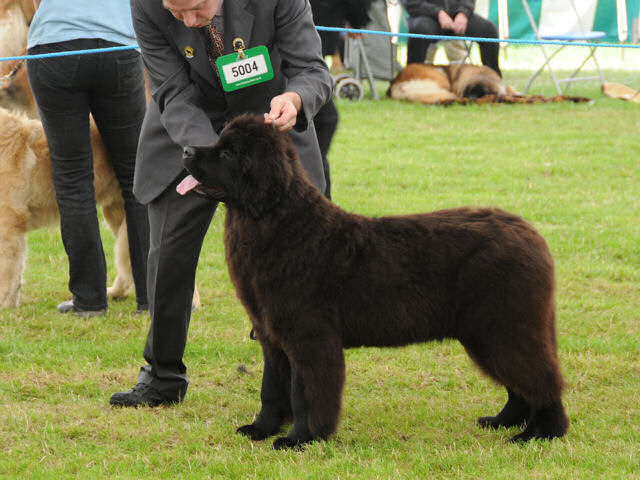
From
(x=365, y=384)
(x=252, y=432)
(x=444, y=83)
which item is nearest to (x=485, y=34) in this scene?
(x=444, y=83)

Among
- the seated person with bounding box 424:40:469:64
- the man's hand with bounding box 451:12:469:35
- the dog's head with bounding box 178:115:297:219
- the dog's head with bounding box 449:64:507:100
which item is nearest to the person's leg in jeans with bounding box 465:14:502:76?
the man's hand with bounding box 451:12:469:35

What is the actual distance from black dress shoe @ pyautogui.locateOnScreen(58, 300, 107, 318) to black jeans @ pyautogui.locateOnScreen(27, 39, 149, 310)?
29mm

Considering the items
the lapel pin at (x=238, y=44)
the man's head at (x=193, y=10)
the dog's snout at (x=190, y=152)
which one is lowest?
the dog's snout at (x=190, y=152)

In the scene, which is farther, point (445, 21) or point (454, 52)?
point (454, 52)

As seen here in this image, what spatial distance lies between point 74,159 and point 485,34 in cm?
914

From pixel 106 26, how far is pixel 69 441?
2.53 meters

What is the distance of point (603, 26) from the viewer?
18844mm

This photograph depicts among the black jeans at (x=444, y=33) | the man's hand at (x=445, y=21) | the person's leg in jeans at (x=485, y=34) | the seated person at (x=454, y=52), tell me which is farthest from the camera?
the seated person at (x=454, y=52)

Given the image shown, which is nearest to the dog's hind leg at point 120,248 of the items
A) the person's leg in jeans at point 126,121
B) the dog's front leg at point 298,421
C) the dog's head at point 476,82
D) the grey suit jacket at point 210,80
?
the person's leg in jeans at point 126,121

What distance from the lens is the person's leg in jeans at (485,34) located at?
42.3 feet

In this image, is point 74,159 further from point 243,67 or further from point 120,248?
point 243,67

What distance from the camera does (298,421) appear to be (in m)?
3.50

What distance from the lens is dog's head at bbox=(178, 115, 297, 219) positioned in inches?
126

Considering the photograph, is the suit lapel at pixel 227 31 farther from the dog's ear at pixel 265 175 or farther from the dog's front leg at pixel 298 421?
the dog's front leg at pixel 298 421
